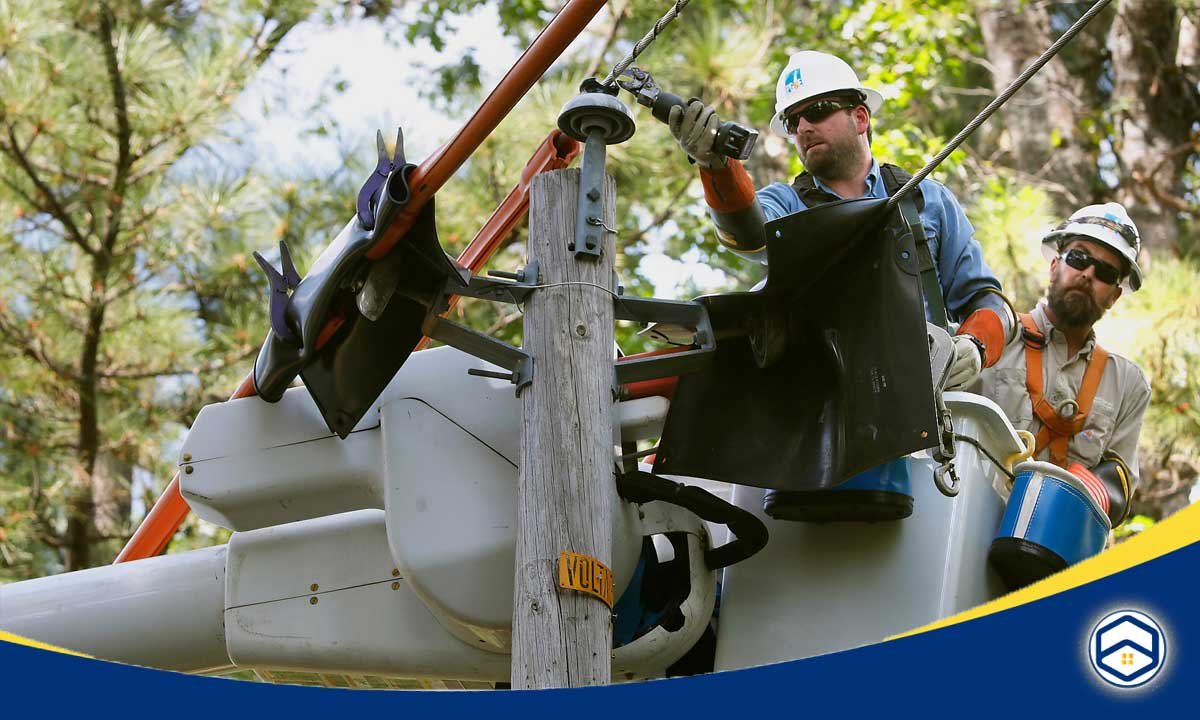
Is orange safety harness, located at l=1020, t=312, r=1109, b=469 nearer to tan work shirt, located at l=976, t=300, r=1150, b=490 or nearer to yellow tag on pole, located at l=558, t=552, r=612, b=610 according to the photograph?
tan work shirt, located at l=976, t=300, r=1150, b=490

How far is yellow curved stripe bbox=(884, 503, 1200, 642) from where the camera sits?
3330 millimetres

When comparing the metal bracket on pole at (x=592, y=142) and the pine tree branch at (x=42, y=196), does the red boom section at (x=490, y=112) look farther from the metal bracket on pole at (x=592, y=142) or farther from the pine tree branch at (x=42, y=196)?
the pine tree branch at (x=42, y=196)

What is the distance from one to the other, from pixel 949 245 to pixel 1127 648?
5.97 ft

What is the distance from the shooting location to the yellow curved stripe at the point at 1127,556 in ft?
10.9

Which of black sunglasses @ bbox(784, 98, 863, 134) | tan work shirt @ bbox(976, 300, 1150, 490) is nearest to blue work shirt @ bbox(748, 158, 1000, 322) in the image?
black sunglasses @ bbox(784, 98, 863, 134)

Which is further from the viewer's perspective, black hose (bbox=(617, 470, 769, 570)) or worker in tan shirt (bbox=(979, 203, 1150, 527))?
worker in tan shirt (bbox=(979, 203, 1150, 527))

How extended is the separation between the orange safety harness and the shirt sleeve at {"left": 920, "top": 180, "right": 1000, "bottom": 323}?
0.46 m

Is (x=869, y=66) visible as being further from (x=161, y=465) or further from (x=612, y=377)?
(x=612, y=377)

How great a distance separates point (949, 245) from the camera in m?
4.79

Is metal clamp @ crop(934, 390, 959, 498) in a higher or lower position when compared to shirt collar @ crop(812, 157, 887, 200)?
lower

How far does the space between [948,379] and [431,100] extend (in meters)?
11.0

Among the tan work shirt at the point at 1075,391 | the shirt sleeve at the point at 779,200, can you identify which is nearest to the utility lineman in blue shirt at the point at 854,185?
the shirt sleeve at the point at 779,200

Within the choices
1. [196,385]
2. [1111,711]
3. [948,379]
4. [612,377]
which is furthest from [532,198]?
[196,385]

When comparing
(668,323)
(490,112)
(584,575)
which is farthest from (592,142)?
(584,575)
